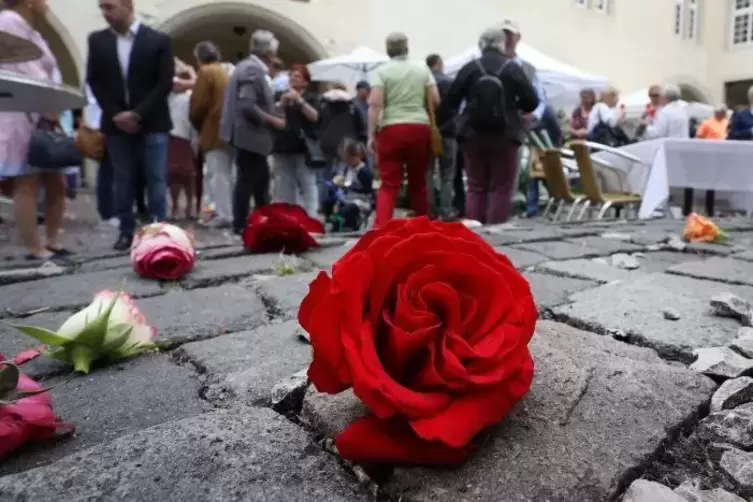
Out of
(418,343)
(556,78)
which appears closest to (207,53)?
(418,343)

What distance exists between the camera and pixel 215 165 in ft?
19.5

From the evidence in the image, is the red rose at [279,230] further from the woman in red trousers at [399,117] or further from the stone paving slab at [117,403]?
the stone paving slab at [117,403]

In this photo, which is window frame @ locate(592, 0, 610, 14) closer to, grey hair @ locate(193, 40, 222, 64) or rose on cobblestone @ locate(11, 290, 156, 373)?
grey hair @ locate(193, 40, 222, 64)

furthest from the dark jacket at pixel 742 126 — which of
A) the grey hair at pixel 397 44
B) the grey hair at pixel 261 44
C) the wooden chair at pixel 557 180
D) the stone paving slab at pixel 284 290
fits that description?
the stone paving slab at pixel 284 290

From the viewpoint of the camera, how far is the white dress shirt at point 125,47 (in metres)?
3.88

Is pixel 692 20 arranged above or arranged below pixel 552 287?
above

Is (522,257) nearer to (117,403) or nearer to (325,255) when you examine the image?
(325,255)

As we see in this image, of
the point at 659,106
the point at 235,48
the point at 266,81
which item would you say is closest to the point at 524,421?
the point at 266,81

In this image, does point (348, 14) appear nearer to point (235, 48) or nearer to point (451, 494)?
point (235, 48)

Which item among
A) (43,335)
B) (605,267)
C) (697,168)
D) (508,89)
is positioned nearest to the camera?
(43,335)

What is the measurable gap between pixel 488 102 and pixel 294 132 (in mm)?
1692

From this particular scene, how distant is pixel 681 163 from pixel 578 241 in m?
3.73

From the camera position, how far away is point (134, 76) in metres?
3.91

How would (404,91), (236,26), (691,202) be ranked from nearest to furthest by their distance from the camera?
1. (404,91)
2. (691,202)
3. (236,26)
